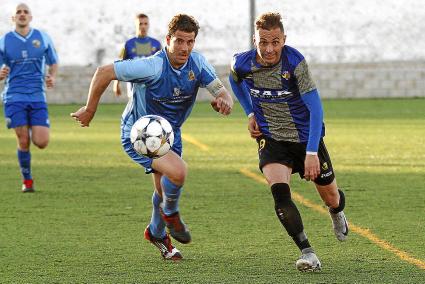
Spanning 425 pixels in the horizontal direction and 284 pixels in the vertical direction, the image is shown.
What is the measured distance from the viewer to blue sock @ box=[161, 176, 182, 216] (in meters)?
8.34

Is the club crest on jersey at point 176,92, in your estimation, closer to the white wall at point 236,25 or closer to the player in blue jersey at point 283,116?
the player in blue jersey at point 283,116

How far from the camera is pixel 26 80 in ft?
44.9

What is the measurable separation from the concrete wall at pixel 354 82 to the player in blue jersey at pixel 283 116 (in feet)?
83.4

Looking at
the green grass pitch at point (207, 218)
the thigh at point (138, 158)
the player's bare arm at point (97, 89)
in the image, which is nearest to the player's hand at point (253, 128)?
the thigh at point (138, 158)

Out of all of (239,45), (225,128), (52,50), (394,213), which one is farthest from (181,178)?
(239,45)

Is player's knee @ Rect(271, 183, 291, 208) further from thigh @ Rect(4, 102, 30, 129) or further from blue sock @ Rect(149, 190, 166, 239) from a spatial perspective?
thigh @ Rect(4, 102, 30, 129)

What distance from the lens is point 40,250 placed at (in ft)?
29.0

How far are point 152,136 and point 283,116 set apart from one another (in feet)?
3.07

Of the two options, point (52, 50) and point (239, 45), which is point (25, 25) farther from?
point (239, 45)

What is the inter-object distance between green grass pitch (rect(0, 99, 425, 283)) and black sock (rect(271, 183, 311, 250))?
22 cm

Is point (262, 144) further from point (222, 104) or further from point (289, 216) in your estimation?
point (289, 216)

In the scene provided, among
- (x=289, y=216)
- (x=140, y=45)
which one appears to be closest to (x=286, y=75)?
(x=289, y=216)

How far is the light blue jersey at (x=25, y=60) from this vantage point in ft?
44.8

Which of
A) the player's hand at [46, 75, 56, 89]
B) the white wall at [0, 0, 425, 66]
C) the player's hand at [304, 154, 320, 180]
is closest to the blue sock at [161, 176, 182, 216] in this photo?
the player's hand at [304, 154, 320, 180]
